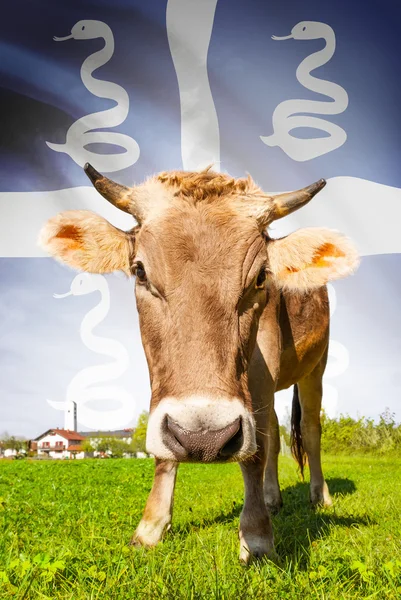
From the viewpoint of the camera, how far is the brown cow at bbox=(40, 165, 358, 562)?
3291mm

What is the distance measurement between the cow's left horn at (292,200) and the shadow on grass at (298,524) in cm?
250

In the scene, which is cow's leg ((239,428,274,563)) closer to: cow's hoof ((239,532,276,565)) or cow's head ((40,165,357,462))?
cow's hoof ((239,532,276,565))

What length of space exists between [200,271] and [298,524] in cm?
323

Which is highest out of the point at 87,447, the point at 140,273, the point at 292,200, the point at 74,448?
the point at 292,200

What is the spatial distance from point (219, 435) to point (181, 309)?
35.8 inches

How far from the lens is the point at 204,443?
3.11 metres

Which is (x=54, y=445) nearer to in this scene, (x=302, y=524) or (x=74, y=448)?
(x=74, y=448)

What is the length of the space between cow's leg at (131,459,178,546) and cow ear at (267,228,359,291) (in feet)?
6.19

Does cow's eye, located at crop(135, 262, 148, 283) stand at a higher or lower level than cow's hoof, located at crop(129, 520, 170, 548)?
higher

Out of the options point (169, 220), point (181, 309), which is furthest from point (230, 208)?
point (181, 309)

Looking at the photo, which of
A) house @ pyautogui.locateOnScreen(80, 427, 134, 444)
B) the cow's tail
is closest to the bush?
the cow's tail

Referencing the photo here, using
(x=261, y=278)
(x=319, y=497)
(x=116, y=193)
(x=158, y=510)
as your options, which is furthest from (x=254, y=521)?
(x=319, y=497)

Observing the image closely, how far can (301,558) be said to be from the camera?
4.34 m

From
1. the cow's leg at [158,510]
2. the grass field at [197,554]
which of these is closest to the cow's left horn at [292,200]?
the cow's leg at [158,510]
